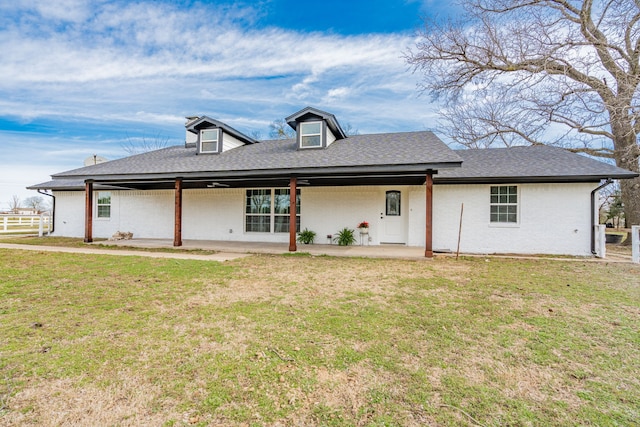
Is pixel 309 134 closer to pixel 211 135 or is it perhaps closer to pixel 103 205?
pixel 211 135

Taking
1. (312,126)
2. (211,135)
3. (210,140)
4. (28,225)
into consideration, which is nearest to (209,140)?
(210,140)

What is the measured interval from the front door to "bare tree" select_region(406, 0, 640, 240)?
8.68 meters

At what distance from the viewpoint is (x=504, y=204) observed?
10492 mm

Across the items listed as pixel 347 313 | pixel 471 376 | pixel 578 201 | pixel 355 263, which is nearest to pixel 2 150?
pixel 355 263

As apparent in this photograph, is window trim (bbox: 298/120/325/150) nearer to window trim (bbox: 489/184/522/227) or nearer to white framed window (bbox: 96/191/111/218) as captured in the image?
window trim (bbox: 489/184/522/227)

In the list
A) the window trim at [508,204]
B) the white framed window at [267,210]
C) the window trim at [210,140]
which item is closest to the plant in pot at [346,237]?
the white framed window at [267,210]

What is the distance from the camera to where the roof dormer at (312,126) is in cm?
1156

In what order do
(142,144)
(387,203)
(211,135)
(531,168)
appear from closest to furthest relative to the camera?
→ 1. (531,168)
2. (387,203)
3. (211,135)
4. (142,144)

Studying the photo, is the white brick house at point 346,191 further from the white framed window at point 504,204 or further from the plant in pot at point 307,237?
the plant in pot at point 307,237

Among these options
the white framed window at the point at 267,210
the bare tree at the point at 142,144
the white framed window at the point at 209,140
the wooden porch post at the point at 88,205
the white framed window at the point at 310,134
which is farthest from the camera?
the bare tree at the point at 142,144

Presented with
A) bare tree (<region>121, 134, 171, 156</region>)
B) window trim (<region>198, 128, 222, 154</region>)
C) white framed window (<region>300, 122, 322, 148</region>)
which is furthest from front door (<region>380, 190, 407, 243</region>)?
bare tree (<region>121, 134, 171, 156</region>)

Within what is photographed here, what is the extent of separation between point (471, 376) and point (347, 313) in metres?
1.80

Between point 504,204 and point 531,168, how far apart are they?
1.48m

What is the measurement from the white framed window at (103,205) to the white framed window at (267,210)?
7334 millimetres
